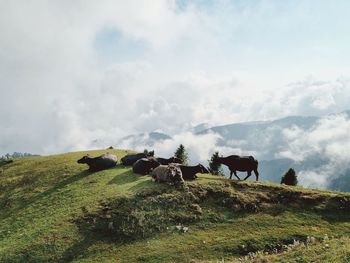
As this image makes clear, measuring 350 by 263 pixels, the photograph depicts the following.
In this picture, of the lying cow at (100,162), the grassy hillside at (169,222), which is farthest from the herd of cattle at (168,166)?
the grassy hillside at (169,222)

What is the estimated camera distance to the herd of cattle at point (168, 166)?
39531 millimetres

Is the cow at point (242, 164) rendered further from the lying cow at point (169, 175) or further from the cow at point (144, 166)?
the cow at point (144, 166)

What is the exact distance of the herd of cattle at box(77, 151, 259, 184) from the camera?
39.5 metres

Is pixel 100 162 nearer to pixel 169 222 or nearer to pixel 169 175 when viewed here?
pixel 169 175

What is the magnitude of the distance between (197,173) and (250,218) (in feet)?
42.3

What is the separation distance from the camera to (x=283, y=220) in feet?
109

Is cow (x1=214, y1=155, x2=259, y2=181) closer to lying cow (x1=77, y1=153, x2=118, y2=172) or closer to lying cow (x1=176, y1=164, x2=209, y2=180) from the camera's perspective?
lying cow (x1=176, y1=164, x2=209, y2=180)

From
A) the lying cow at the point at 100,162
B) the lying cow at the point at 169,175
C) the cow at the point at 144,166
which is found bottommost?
the lying cow at the point at 169,175

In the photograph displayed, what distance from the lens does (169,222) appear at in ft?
109

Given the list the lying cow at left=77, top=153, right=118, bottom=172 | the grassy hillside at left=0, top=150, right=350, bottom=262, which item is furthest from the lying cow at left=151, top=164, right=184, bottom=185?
the lying cow at left=77, top=153, right=118, bottom=172

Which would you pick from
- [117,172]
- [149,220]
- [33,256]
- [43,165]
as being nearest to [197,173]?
[117,172]

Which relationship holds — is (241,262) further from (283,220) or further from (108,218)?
(108,218)

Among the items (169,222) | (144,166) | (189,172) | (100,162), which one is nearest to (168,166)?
(189,172)

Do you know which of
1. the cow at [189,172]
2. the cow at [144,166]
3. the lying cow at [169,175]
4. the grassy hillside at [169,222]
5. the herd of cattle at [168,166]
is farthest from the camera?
the cow at [144,166]
